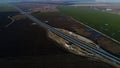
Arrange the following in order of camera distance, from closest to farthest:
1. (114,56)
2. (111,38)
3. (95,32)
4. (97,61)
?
(97,61), (114,56), (111,38), (95,32)

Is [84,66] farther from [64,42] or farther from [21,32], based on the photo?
[21,32]

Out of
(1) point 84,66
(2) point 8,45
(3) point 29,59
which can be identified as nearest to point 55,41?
(2) point 8,45

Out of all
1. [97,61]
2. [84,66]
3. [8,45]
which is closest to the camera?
[84,66]

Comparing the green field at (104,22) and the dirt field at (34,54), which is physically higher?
the dirt field at (34,54)

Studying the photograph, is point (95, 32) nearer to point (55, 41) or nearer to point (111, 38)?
point (111, 38)

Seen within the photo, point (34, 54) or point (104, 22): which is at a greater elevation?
point (34, 54)

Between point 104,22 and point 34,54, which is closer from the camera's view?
point 34,54

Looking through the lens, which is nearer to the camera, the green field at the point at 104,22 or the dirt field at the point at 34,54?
the dirt field at the point at 34,54

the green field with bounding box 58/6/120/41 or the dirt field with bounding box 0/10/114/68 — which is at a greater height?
the dirt field with bounding box 0/10/114/68

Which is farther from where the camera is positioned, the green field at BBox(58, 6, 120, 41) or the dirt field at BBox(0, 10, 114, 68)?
the green field at BBox(58, 6, 120, 41)

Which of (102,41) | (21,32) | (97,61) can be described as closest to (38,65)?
(97,61)

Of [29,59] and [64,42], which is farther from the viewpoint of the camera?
[64,42]
